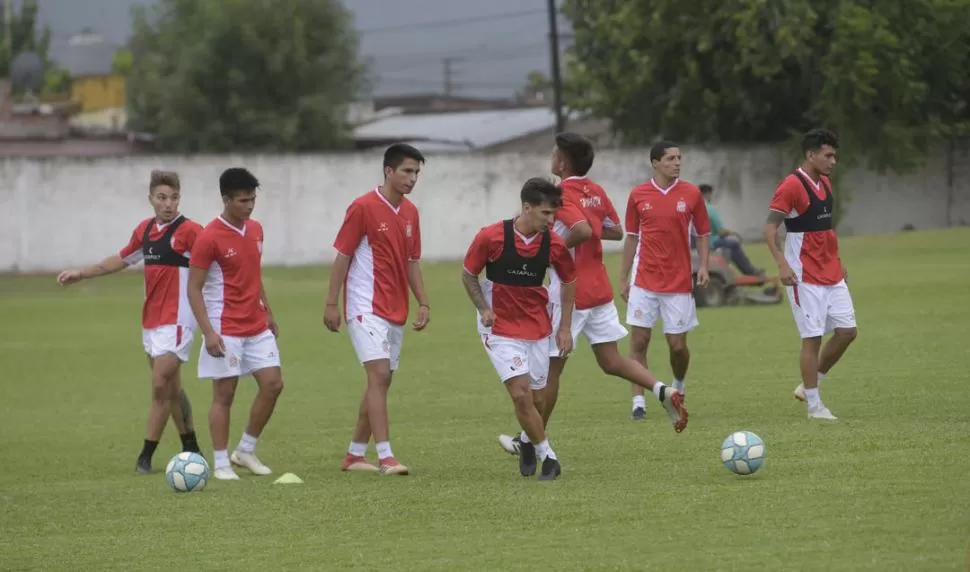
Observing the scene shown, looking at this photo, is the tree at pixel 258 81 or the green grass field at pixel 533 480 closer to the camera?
the green grass field at pixel 533 480

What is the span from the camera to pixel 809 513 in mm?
8594

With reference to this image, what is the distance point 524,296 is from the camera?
35.0ft

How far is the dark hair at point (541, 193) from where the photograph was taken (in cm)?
1030

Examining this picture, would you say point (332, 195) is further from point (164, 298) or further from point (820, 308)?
point (820, 308)

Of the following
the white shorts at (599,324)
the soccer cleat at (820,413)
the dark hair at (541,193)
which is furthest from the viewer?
the soccer cleat at (820,413)

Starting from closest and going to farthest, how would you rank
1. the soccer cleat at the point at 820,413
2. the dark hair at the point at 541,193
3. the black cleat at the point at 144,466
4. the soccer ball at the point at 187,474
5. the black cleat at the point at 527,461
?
the dark hair at the point at 541,193 < the soccer ball at the point at 187,474 < the black cleat at the point at 527,461 < the black cleat at the point at 144,466 < the soccer cleat at the point at 820,413

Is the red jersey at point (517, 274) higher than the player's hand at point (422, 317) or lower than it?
higher

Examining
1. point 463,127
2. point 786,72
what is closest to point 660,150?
point 786,72

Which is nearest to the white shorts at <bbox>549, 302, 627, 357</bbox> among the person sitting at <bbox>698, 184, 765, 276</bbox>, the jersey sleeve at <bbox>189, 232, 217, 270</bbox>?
the jersey sleeve at <bbox>189, 232, 217, 270</bbox>

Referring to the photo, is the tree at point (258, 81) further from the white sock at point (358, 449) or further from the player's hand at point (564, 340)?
the player's hand at point (564, 340)

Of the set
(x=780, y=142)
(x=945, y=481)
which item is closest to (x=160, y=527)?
(x=945, y=481)

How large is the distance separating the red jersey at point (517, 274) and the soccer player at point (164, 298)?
8.69 ft

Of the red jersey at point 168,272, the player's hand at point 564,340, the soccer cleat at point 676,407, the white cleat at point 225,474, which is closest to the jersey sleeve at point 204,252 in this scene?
the red jersey at point 168,272

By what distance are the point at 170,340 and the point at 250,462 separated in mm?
1150
